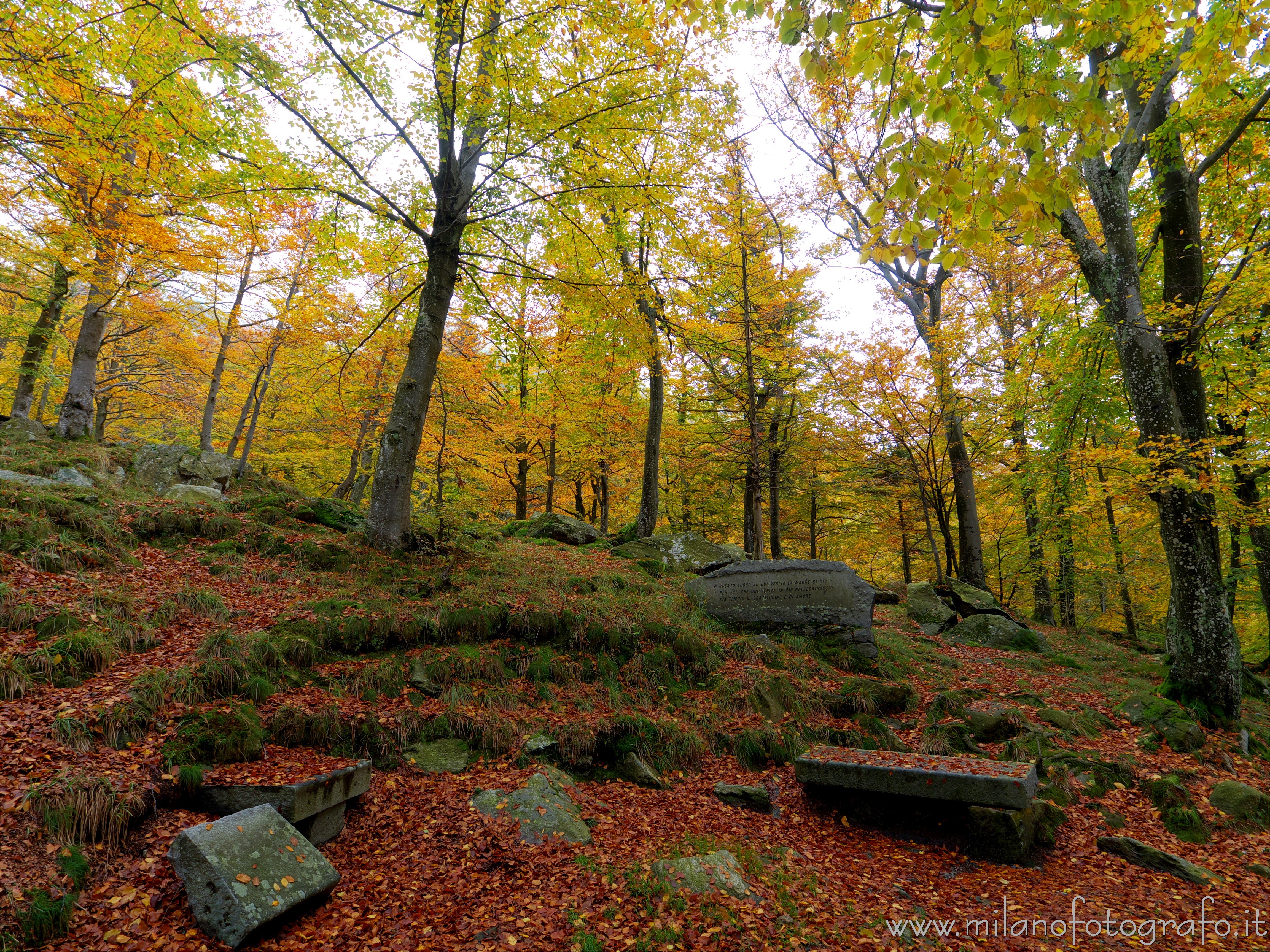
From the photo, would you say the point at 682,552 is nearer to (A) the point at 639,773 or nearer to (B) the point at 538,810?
(A) the point at 639,773

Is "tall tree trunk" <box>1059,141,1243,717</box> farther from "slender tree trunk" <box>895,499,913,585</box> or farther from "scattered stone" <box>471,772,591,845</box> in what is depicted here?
"slender tree trunk" <box>895,499,913,585</box>

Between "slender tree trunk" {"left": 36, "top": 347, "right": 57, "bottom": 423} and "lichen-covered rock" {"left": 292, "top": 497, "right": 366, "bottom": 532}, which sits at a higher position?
"slender tree trunk" {"left": 36, "top": 347, "right": 57, "bottom": 423}

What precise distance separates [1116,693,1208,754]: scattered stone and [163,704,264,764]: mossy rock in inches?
345

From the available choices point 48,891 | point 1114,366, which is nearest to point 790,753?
point 48,891

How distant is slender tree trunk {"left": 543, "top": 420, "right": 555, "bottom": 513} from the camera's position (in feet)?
50.8

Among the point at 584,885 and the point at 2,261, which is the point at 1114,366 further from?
the point at 2,261

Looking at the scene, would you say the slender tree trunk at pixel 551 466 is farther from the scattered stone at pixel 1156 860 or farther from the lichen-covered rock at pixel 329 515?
the scattered stone at pixel 1156 860

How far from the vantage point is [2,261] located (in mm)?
11508

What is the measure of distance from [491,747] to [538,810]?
2.99 ft

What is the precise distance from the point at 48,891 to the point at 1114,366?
13827 millimetres

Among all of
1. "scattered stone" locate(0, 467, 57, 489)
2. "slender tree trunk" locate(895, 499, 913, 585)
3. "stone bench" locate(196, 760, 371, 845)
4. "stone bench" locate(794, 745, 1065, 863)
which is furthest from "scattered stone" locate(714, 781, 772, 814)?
"slender tree trunk" locate(895, 499, 913, 585)

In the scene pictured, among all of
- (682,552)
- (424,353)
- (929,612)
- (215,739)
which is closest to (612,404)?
(682,552)

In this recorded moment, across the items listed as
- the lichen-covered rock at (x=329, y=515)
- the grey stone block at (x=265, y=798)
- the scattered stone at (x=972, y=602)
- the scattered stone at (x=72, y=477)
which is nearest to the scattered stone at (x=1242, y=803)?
the scattered stone at (x=972, y=602)

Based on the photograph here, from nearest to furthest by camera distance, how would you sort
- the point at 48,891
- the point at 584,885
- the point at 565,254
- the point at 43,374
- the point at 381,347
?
the point at 48,891 → the point at 584,885 → the point at 565,254 → the point at 43,374 → the point at 381,347
